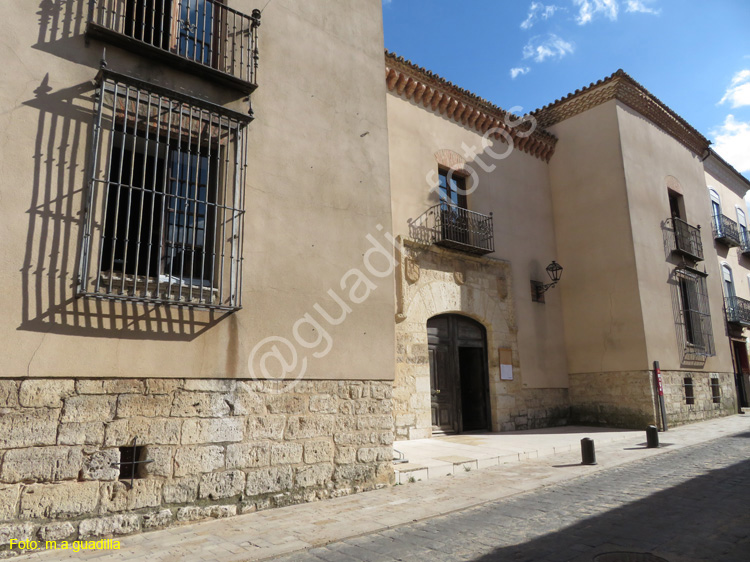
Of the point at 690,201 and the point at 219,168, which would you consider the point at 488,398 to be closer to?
the point at 219,168

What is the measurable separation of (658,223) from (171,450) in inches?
489

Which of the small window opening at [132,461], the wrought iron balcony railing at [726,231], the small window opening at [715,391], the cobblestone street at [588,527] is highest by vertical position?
the wrought iron balcony railing at [726,231]

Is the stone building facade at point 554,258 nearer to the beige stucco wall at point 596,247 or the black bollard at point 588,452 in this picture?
the beige stucco wall at point 596,247

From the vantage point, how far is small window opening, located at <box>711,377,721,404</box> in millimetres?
13212

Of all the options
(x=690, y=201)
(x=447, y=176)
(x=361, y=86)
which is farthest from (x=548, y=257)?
(x=361, y=86)

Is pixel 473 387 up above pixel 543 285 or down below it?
below

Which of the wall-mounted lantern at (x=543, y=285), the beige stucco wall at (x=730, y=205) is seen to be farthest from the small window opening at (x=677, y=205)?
the wall-mounted lantern at (x=543, y=285)

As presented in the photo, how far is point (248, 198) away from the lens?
200 inches

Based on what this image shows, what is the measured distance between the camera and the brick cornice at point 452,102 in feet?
31.3

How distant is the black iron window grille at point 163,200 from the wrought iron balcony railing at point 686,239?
39.3 feet

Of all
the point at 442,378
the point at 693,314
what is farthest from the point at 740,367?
the point at 442,378

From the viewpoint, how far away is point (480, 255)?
34.1 feet

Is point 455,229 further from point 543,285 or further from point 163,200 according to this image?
point 163,200

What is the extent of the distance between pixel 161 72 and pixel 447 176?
6628 mm
